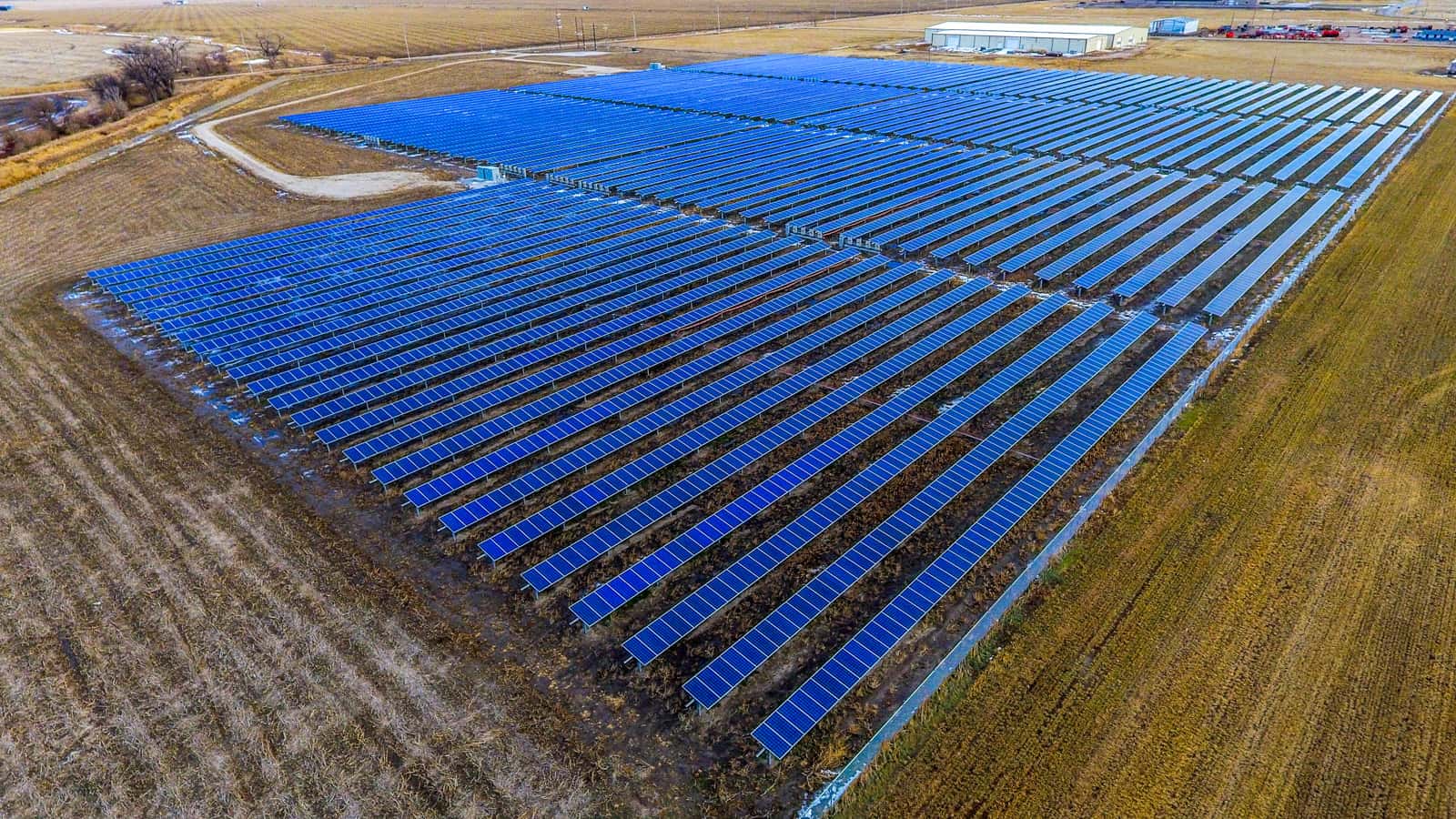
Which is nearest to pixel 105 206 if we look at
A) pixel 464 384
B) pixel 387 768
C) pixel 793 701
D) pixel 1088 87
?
pixel 464 384

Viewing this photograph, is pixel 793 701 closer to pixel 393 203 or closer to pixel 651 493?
pixel 651 493

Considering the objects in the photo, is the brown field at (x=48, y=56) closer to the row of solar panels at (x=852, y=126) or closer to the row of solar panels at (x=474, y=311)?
the row of solar panels at (x=852, y=126)

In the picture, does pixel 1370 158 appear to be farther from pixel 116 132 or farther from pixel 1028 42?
pixel 116 132

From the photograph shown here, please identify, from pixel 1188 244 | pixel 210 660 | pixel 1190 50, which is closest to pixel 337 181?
pixel 210 660

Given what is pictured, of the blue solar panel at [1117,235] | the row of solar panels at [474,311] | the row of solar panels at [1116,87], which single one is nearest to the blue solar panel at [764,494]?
the row of solar panels at [474,311]

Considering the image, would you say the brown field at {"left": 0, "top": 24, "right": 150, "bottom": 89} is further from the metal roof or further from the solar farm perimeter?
the metal roof

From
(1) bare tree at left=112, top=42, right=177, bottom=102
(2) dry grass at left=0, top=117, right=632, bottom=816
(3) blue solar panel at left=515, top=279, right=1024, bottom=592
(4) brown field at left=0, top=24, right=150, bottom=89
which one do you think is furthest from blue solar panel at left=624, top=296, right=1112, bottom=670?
(4) brown field at left=0, top=24, right=150, bottom=89
